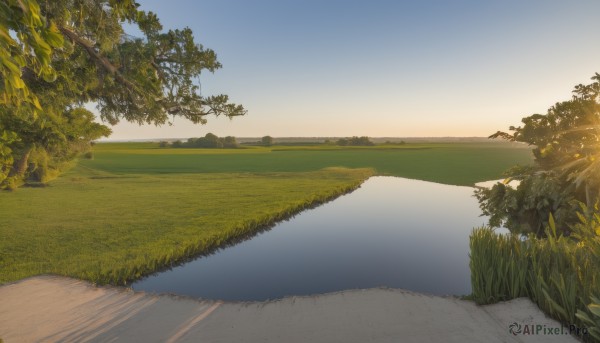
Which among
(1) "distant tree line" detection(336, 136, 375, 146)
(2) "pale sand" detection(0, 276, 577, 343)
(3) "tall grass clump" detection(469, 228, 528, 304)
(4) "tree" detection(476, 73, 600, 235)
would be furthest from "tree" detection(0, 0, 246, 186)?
(1) "distant tree line" detection(336, 136, 375, 146)

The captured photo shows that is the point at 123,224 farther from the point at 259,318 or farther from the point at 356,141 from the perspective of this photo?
the point at 356,141

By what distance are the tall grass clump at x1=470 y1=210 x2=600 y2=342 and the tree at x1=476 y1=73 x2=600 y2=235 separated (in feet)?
10.0

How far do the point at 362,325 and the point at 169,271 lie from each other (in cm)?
884

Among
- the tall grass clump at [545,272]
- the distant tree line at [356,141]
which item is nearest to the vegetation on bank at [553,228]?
the tall grass clump at [545,272]

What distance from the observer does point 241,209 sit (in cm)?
2273

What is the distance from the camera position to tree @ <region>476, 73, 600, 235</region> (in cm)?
1042

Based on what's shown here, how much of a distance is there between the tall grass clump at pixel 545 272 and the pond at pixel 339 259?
3.01m

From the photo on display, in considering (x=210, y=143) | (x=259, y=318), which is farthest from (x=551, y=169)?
(x=210, y=143)

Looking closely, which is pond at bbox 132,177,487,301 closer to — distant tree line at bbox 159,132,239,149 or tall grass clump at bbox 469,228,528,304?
tall grass clump at bbox 469,228,528,304

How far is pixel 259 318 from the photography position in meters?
7.85

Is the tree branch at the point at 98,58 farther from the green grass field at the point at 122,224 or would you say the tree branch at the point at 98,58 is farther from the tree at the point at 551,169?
the tree at the point at 551,169

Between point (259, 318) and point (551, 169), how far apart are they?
38.9 ft

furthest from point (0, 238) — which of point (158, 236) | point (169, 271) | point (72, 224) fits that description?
point (169, 271)

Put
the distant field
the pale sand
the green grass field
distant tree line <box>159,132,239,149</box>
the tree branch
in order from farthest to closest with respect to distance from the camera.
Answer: distant tree line <box>159,132,239,149</box>
the distant field
the green grass field
the tree branch
the pale sand
